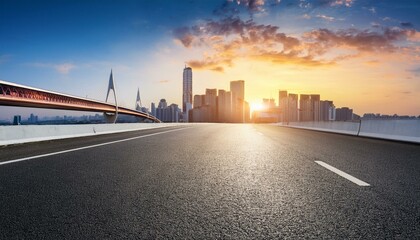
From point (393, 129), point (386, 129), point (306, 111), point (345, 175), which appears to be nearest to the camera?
point (345, 175)

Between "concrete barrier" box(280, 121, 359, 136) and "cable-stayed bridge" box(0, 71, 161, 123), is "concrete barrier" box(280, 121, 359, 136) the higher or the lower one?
the lower one

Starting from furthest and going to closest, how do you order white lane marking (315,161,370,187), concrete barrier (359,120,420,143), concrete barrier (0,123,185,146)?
concrete barrier (359,120,420,143)
concrete barrier (0,123,185,146)
white lane marking (315,161,370,187)

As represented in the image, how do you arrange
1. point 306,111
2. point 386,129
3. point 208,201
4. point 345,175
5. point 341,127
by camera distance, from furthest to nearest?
1. point 306,111
2. point 341,127
3. point 386,129
4. point 345,175
5. point 208,201

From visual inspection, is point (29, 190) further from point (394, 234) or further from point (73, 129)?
point (73, 129)

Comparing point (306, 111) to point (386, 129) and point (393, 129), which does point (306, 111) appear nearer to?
point (386, 129)

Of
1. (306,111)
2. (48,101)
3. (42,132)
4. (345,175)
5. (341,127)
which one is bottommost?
(345,175)

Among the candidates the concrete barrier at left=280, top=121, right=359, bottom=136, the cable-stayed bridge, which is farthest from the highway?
the cable-stayed bridge

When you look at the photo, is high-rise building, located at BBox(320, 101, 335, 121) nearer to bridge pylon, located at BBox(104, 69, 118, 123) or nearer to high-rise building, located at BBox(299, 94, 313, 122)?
high-rise building, located at BBox(299, 94, 313, 122)

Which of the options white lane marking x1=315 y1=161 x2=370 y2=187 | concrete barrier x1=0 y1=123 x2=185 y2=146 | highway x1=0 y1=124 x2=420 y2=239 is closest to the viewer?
highway x1=0 y1=124 x2=420 y2=239

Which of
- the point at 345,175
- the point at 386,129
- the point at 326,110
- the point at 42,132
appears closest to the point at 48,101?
the point at 42,132

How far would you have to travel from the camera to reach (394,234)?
3002 millimetres

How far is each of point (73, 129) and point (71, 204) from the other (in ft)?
46.2

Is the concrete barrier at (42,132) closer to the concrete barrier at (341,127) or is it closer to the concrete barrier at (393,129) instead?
the concrete barrier at (393,129)

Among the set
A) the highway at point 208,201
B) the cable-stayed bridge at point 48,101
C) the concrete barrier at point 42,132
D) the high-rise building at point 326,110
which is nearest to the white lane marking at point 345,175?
the highway at point 208,201
